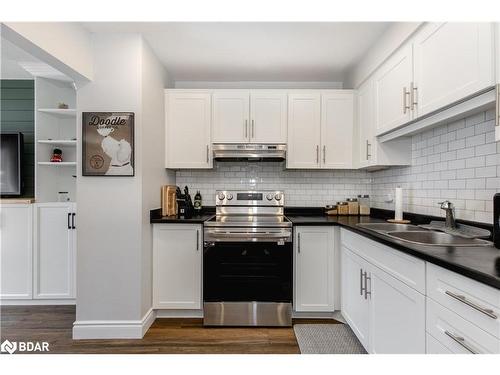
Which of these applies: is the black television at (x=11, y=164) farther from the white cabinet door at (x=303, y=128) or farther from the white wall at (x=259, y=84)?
the white cabinet door at (x=303, y=128)

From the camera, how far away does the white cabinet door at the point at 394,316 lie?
1.35m

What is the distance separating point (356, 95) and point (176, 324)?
2.87m

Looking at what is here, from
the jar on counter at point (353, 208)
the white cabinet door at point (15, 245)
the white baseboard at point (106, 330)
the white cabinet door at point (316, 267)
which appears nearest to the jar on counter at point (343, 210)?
the jar on counter at point (353, 208)

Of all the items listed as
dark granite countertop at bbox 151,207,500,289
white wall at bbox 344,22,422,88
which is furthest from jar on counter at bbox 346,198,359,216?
white wall at bbox 344,22,422,88

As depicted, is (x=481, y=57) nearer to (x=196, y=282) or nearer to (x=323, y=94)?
(x=323, y=94)

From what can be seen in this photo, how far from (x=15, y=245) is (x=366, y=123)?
12.3 ft

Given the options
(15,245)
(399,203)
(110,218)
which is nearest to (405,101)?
(399,203)

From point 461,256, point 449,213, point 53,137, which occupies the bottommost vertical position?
point 461,256

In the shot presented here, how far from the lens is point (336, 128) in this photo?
3061 millimetres

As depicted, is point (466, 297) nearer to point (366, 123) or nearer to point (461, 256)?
point (461, 256)

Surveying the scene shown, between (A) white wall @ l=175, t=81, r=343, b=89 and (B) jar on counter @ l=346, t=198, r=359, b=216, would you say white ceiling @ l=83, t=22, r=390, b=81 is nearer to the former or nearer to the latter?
(A) white wall @ l=175, t=81, r=343, b=89

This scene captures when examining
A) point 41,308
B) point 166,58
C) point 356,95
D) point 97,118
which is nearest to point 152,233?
point 97,118

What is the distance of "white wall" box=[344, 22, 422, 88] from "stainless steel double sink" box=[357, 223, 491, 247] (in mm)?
1349

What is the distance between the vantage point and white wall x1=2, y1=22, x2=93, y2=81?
164cm
